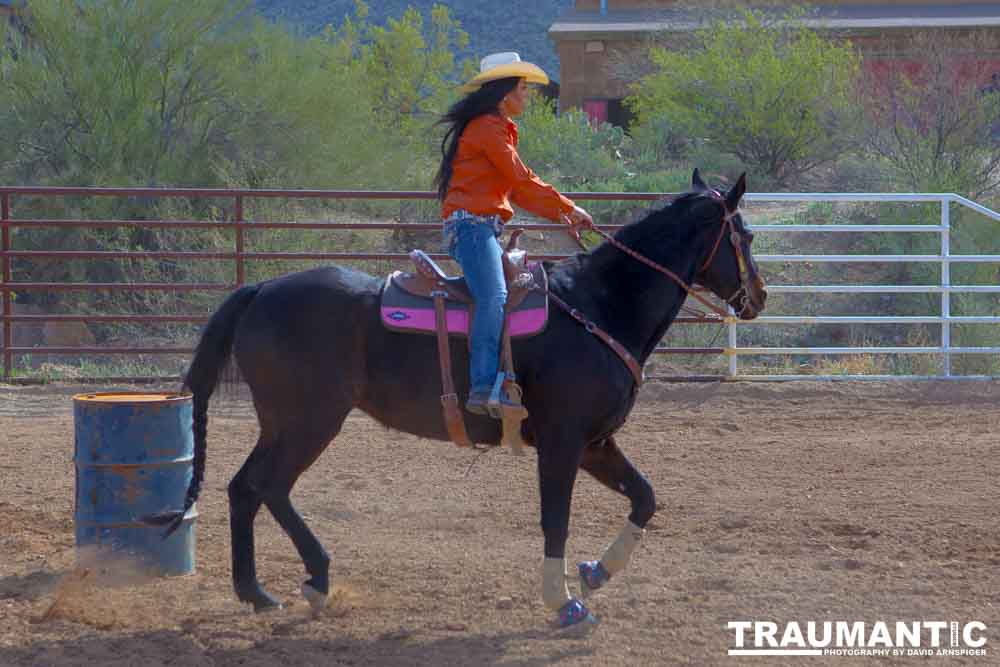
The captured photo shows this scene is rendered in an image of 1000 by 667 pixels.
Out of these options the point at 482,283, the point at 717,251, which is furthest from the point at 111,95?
the point at 717,251

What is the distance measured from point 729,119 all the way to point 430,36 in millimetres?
14072

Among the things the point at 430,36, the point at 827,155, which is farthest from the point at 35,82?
the point at 430,36

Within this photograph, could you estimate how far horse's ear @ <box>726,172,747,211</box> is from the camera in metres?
5.61

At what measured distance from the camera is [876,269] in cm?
1627

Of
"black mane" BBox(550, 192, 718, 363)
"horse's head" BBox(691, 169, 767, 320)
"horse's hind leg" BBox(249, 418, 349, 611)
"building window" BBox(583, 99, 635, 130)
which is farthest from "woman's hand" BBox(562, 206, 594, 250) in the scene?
"building window" BBox(583, 99, 635, 130)

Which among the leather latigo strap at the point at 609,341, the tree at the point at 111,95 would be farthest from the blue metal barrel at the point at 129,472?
the tree at the point at 111,95

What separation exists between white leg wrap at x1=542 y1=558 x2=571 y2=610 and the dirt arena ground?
13cm

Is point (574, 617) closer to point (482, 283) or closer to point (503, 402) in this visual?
point (503, 402)

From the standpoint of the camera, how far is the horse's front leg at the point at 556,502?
525cm

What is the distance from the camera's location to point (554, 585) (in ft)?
17.2

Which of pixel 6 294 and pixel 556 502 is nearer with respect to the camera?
pixel 556 502

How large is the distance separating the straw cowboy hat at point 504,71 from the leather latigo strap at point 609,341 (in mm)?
1053

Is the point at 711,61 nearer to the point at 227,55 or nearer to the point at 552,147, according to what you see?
the point at 552,147

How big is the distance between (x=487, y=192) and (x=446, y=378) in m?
0.87
